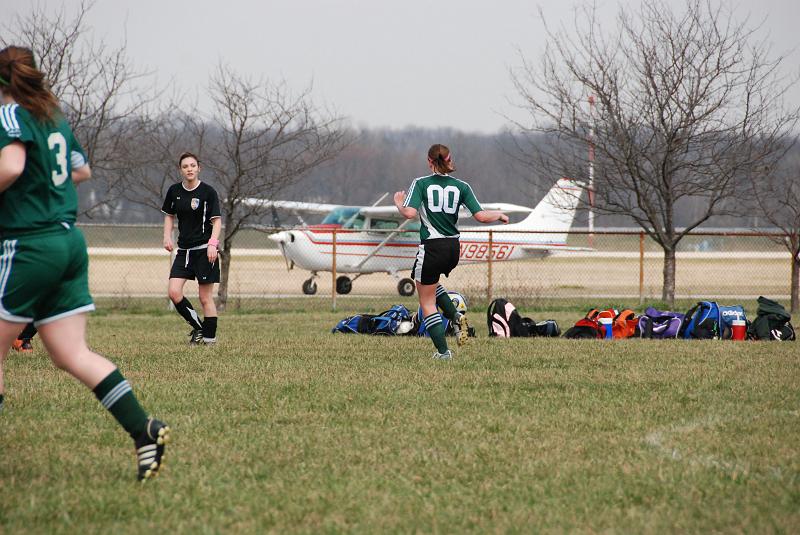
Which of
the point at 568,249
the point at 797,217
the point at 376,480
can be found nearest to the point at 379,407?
the point at 376,480

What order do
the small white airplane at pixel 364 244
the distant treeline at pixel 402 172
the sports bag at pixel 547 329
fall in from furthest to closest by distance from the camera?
the distant treeline at pixel 402 172, the small white airplane at pixel 364 244, the sports bag at pixel 547 329

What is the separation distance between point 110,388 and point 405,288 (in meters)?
24.7

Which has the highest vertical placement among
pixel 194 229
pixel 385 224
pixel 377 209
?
pixel 377 209

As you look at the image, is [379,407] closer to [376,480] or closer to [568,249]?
[376,480]

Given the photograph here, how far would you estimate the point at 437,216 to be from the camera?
9234mm

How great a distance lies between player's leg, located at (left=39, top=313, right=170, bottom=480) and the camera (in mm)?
4438

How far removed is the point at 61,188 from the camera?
173 inches

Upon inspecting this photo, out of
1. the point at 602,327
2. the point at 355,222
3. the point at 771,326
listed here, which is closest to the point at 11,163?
the point at 602,327

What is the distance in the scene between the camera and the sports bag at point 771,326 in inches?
469

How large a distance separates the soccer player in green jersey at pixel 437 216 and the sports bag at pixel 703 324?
4.00 metres

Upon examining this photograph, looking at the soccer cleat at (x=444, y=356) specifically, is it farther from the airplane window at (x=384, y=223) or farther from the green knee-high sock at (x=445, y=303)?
the airplane window at (x=384, y=223)

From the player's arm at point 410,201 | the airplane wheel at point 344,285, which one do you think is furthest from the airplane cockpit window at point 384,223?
the player's arm at point 410,201

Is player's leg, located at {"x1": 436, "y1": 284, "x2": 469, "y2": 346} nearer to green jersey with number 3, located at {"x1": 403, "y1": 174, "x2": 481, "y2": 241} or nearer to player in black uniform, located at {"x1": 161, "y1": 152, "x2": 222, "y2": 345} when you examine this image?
green jersey with number 3, located at {"x1": 403, "y1": 174, "x2": 481, "y2": 241}

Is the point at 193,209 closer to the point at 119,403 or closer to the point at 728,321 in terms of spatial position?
the point at 119,403
